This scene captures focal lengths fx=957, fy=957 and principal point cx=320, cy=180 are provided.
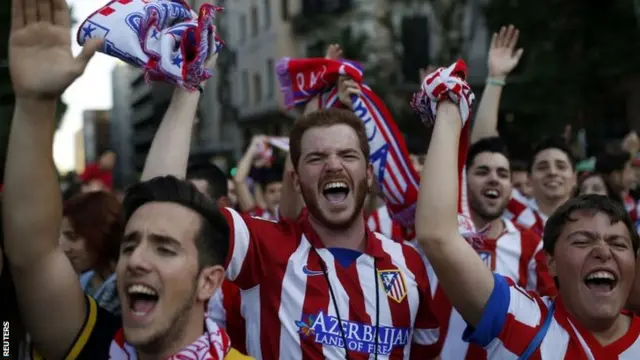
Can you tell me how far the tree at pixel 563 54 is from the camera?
78.1ft

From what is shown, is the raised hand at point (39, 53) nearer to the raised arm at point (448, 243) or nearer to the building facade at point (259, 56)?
the raised arm at point (448, 243)

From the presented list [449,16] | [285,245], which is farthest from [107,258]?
[449,16]

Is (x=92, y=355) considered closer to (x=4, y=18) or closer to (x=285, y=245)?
(x=285, y=245)

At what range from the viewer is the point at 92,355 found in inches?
120

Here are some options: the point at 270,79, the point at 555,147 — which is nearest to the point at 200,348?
the point at 555,147

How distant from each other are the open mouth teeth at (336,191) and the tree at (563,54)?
2038cm

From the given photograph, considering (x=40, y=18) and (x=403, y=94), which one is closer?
(x=40, y=18)

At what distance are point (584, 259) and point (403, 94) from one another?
25.9 metres

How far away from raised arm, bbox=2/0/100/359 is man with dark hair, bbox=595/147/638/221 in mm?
5933

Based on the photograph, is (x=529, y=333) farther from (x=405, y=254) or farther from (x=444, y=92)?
(x=444, y=92)

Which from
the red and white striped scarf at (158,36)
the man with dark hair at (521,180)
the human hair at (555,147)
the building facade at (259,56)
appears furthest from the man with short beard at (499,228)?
the building facade at (259,56)

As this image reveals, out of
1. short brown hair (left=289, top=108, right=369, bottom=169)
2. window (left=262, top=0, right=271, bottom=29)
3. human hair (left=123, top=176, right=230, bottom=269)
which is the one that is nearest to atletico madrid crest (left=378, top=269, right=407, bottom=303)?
short brown hair (left=289, top=108, right=369, bottom=169)

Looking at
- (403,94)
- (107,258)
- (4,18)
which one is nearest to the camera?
(107,258)

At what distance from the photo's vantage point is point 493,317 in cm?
340
